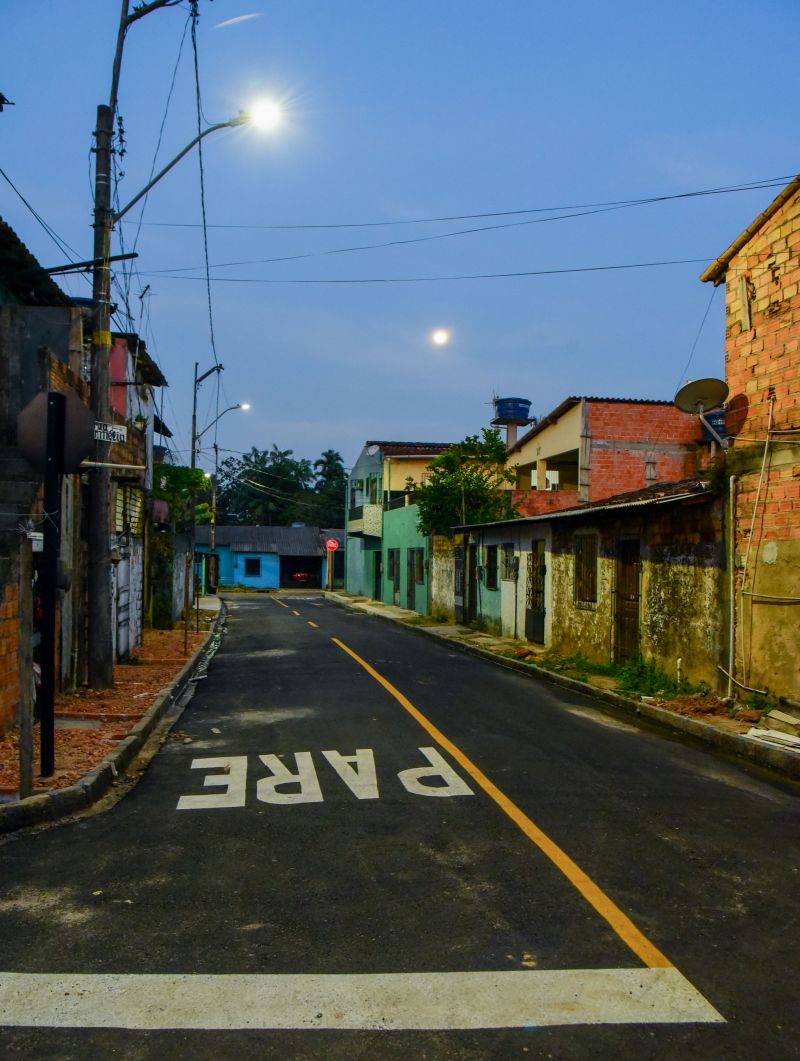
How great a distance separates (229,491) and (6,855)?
95.3m

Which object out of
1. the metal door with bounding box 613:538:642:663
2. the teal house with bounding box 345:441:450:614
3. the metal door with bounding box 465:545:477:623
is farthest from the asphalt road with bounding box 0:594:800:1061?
the teal house with bounding box 345:441:450:614

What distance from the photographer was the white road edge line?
11.2 ft

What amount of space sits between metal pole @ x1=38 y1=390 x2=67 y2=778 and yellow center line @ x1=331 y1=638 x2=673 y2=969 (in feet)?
12.0

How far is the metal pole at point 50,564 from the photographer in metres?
6.77

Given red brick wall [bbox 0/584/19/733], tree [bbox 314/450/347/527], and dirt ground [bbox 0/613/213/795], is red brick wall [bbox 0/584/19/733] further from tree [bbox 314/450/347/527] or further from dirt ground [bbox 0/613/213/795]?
tree [bbox 314/450/347/527]

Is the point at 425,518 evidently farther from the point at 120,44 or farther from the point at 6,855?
the point at 6,855

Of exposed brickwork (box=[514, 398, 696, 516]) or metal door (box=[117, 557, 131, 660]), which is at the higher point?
exposed brickwork (box=[514, 398, 696, 516])

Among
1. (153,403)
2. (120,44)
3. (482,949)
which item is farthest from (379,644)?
(482,949)

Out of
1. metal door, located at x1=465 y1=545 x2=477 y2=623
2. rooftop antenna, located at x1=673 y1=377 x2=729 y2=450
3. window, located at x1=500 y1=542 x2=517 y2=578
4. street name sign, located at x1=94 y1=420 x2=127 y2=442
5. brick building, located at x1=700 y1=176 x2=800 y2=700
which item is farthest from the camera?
metal door, located at x1=465 y1=545 x2=477 y2=623

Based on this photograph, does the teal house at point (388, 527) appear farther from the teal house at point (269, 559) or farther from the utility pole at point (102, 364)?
the utility pole at point (102, 364)

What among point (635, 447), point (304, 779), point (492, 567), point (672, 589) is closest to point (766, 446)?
point (672, 589)

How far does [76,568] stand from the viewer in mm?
12484

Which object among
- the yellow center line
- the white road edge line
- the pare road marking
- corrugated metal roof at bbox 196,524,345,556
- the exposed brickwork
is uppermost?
the exposed brickwork

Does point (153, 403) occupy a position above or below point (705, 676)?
above
